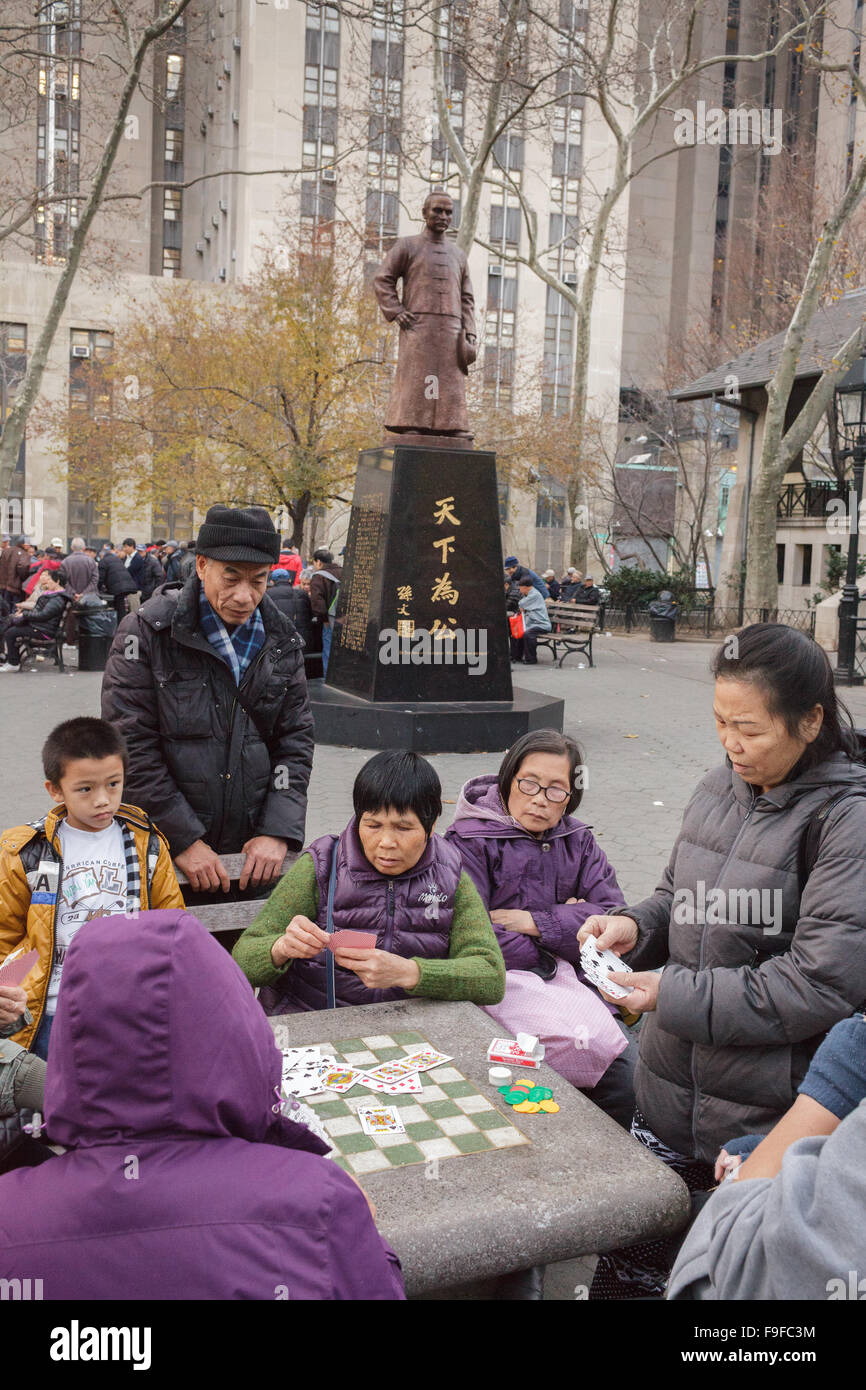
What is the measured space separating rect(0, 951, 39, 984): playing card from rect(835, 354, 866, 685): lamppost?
1448 cm

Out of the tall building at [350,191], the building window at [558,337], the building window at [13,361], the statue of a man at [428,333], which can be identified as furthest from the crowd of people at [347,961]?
the building window at [558,337]

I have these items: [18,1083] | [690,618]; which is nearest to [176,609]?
[18,1083]

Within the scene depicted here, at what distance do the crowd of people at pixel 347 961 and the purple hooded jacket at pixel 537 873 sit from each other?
0.4 inches

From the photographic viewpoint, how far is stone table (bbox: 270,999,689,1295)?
2.00m

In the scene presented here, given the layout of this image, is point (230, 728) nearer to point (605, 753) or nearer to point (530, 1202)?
point (530, 1202)

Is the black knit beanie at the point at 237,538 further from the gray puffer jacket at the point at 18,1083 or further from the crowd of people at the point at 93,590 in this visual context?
the crowd of people at the point at 93,590

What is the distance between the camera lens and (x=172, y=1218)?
1.51 meters

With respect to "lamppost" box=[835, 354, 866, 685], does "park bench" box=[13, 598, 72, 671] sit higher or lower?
lower

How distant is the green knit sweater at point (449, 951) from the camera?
3.07m

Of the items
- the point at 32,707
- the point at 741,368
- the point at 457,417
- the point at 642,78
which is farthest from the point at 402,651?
the point at 642,78

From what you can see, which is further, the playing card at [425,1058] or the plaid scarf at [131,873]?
the plaid scarf at [131,873]

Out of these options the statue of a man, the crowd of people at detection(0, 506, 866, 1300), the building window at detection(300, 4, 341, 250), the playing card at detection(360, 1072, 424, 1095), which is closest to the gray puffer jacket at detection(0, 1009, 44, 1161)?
the crowd of people at detection(0, 506, 866, 1300)

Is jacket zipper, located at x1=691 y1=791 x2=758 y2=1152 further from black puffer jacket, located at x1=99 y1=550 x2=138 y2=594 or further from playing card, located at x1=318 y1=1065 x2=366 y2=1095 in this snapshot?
black puffer jacket, located at x1=99 y1=550 x2=138 y2=594

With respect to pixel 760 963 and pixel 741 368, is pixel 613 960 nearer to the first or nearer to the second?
pixel 760 963
